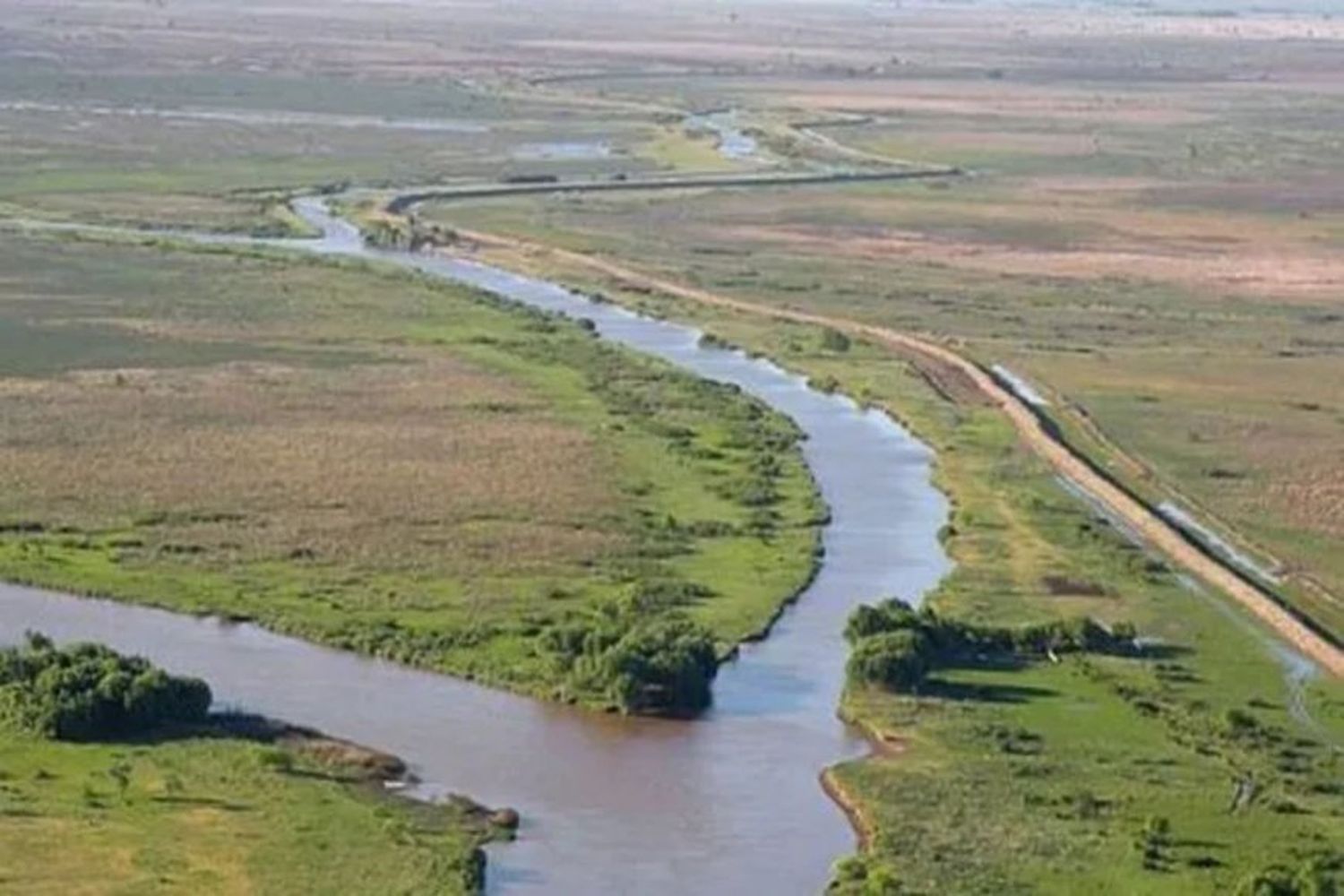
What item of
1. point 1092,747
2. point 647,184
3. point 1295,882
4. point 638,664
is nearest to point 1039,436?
point 638,664

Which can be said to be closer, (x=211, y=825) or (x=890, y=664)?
(x=211, y=825)

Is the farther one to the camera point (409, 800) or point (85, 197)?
point (85, 197)

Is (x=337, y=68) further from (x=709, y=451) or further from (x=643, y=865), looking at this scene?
(x=643, y=865)

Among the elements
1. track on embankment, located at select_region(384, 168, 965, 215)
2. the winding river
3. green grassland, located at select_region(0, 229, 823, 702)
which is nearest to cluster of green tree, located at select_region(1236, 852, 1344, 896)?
the winding river

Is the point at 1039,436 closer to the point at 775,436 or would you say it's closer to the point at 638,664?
the point at 775,436

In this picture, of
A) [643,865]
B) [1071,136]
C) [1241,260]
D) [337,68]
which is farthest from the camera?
[337,68]

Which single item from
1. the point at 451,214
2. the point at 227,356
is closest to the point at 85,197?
the point at 451,214

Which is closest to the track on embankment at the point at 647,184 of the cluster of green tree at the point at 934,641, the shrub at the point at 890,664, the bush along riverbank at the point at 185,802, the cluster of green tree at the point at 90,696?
the cluster of green tree at the point at 934,641
